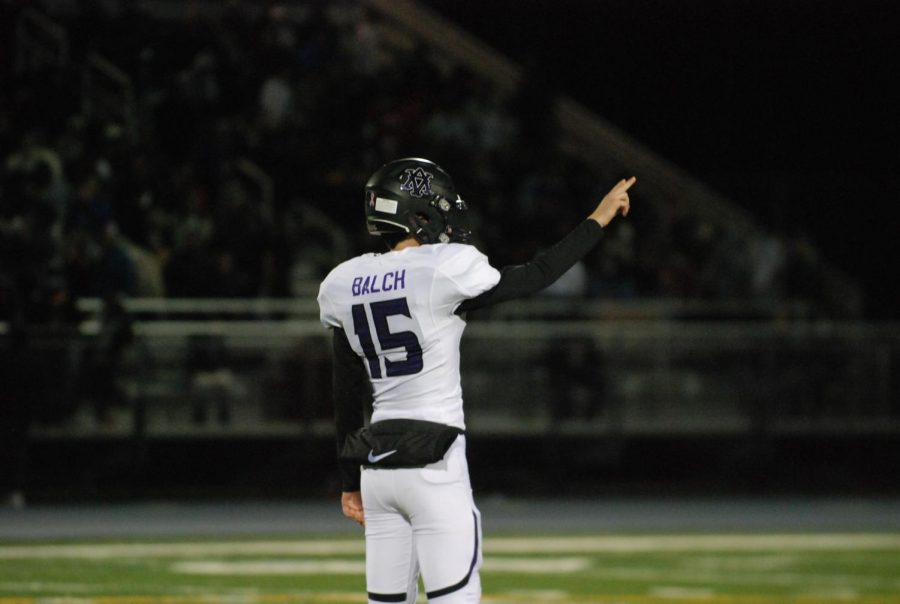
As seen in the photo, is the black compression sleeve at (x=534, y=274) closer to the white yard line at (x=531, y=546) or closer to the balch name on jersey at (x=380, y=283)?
the balch name on jersey at (x=380, y=283)

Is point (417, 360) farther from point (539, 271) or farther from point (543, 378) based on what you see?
point (543, 378)

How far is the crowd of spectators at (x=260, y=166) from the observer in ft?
46.4

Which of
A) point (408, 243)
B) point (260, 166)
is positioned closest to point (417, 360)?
point (408, 243)

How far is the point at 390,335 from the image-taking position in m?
4.66

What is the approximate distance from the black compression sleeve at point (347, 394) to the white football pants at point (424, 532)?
7.9 inches

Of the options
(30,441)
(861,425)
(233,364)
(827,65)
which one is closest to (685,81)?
(827,65)

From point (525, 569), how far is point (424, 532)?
5584 millimetres

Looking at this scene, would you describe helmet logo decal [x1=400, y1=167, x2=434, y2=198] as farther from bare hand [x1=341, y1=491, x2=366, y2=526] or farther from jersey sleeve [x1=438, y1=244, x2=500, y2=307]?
bare hand [x1=341, y1=491, x2=366, y2=526]

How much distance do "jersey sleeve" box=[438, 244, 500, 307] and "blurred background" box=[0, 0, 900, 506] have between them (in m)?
9.35

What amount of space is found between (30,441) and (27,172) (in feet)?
8.11

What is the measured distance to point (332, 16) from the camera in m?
18.4

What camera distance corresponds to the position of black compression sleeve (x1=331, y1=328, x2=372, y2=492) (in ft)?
15.9

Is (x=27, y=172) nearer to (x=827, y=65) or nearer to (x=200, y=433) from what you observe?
(x=200, y=433)

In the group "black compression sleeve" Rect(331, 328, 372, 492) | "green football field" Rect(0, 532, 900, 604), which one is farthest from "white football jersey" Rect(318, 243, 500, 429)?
"green football field" Rect(0, 532, 900, 604)
